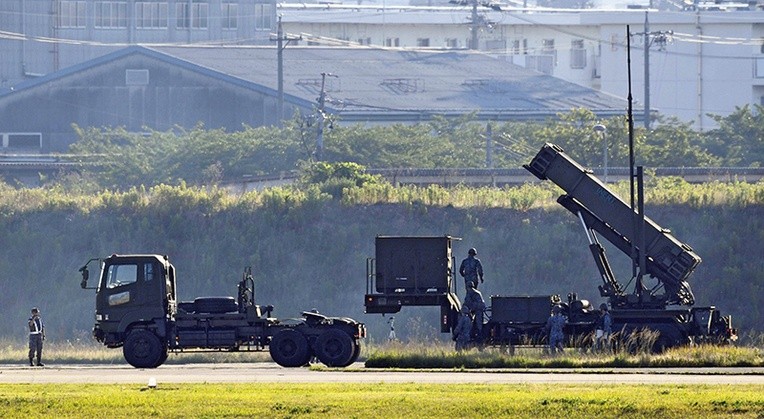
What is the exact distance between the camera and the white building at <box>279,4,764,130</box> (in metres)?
115

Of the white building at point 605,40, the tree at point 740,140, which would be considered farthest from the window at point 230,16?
the tree at point 740,140

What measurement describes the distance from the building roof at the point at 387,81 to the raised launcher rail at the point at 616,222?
168ft

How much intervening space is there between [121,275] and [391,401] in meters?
12.8

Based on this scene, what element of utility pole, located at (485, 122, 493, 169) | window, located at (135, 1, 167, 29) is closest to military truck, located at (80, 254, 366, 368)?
utility pole, located at (485, 122, 493, 169)

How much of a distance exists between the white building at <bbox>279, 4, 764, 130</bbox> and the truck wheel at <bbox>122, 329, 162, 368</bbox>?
215ft

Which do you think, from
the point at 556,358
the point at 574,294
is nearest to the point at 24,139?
the point at 574,294

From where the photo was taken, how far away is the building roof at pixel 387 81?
310 feet

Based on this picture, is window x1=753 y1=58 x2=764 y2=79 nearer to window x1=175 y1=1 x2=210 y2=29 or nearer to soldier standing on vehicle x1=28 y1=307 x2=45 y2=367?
window x1=175 y1=1 x2=210 y2=29

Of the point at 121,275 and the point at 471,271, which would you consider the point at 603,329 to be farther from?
the point at 121,275

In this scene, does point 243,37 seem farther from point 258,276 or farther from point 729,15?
point 258,276

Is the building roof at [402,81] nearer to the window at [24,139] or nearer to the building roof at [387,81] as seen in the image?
the building roof at [387,81]

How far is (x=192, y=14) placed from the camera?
121 metres

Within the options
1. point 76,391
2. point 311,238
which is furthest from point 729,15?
point 76,391

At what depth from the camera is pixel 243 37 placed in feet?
403
